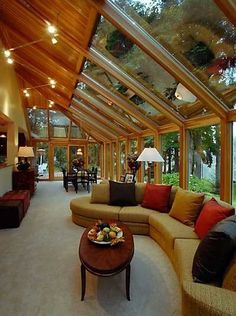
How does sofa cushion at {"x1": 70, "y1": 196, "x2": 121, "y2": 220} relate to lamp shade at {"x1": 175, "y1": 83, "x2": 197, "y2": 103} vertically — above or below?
below

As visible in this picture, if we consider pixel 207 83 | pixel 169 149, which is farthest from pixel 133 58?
pixel 169 149

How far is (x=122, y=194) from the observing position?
495cm

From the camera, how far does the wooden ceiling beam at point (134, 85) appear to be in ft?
16.0

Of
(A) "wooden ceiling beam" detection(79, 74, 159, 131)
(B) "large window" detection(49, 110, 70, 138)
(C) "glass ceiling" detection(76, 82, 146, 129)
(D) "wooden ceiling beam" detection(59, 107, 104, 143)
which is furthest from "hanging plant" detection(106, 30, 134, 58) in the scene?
(B) "large window" detection(49, 110, 70, 138)

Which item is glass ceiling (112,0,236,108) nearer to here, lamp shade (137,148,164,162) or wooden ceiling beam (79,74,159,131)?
lamp shade (137,148,164,162)

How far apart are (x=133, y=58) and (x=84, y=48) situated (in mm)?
951

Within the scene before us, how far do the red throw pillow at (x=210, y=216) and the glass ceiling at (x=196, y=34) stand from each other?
1.86m

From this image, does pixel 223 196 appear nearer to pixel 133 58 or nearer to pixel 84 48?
pixel 133 58

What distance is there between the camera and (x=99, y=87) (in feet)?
21.0

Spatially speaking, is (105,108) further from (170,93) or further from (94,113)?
(170,93)

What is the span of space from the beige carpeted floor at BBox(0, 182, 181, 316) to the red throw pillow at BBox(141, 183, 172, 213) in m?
0.62

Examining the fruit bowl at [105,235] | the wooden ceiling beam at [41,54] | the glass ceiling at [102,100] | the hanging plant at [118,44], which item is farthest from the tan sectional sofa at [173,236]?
the glass ceiling at [102,100]

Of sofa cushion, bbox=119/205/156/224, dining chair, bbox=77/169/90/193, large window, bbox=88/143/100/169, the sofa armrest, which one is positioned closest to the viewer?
the sofa armrest

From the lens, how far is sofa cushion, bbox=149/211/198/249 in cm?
324
